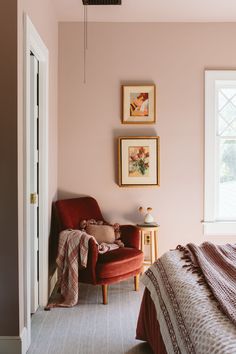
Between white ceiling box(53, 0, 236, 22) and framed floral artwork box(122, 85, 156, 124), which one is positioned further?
framed floral artwork box(122, 85, 156, 124)

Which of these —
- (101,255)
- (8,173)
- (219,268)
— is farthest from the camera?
(101,255)

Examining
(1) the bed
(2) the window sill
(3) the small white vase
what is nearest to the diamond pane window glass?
(2) the window sill

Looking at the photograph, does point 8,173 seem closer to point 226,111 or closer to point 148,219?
point 148,219

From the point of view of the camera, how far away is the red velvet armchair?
3.68m

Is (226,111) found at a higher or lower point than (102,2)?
lower

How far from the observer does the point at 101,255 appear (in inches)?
150

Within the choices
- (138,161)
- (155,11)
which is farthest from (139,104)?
(155,11)

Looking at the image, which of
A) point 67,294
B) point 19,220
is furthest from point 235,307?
point 67,294

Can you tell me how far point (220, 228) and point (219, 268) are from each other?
2350mm

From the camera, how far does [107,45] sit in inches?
180

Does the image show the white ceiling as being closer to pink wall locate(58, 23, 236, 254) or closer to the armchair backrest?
pink wall locate(58, 23, 236, 254)

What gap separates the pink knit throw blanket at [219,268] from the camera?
190 cm

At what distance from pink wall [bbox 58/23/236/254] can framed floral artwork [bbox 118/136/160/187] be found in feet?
0.27

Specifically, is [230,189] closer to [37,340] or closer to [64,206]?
[64,206]
